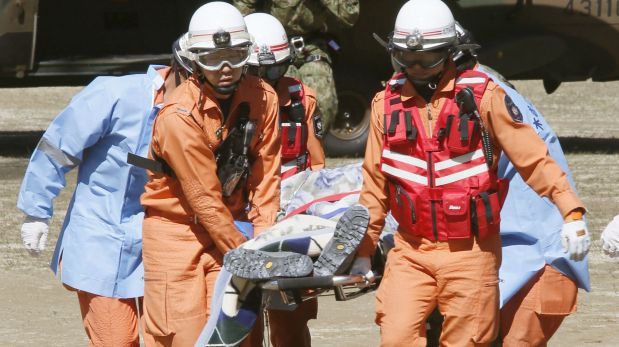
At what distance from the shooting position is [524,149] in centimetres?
492

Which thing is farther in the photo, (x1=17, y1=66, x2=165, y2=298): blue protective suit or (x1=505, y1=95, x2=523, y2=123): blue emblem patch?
(x1=17, y1=66, x2=165, y2=298): blue protective suit

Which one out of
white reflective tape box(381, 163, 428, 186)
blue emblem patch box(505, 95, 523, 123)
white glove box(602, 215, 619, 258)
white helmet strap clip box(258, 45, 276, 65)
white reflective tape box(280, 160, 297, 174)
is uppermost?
blue emblem patch box(505, 95, 523, 123)

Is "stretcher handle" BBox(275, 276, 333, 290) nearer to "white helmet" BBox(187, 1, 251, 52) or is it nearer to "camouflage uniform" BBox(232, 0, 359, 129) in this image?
"white helmet" BBox(187, 1, 251, 52)

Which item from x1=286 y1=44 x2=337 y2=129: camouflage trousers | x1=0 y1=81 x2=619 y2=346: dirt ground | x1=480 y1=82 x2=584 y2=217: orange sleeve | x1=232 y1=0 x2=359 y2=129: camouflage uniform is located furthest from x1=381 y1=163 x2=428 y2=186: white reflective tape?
x1=286 y1=44 x2=337 y2=129: camouflage trousers

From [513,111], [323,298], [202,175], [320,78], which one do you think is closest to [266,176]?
[202,175]

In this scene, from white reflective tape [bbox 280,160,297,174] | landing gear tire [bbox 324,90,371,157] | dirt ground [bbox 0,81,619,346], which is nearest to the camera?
white reflective tape [bbox 280,160,297,174]

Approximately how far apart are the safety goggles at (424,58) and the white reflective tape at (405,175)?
0.39m

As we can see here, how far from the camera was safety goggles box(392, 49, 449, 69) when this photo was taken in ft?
16.7

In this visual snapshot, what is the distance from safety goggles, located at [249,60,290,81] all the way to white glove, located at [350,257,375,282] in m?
1.48

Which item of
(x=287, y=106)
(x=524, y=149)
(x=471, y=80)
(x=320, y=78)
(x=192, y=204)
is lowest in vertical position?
(x=320, y=78)

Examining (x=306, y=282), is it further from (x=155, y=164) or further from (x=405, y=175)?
(x=155, y=164)

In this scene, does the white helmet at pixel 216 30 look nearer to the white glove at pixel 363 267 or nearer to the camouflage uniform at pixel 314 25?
the white glove at pixel 363 267

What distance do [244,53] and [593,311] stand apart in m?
3.77

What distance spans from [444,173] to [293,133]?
1584 millimetres
